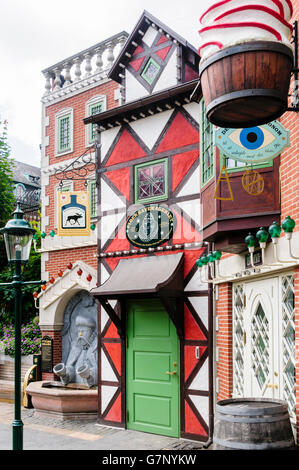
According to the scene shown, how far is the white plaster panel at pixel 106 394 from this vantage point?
10172 millimetres

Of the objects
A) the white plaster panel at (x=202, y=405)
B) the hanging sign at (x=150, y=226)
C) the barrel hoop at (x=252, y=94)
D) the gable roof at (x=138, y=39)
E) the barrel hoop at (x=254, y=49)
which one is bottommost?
the white plaster panel at (x=202, y=405)

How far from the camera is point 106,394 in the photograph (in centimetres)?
1027

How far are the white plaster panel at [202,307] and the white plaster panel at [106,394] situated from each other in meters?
2.43

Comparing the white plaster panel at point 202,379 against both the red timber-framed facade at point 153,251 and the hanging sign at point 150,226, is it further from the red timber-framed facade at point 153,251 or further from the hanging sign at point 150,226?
the hanging sign at point 150,226

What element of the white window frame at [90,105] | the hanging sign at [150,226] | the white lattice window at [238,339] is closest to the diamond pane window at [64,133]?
the white window frame at [90,105]

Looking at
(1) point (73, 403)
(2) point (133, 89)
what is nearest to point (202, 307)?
(1) point (73, 403)

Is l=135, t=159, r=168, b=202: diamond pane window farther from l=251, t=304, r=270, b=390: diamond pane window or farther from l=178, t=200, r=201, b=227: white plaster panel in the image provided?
l=251, t=304, r=270, b=390: diamond pane window

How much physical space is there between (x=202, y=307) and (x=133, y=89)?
14.9 feet

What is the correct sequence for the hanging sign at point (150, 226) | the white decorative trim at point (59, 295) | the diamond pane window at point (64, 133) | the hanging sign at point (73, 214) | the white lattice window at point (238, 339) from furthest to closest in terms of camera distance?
1. the diamond pane window at point (64, 133)
2. the white decorative trim at point (59, 295)
3. the hanging sign at point (73, 214)
4. the hanging sign at point (150, 226)
5. the white lattice window at point (238, 339)

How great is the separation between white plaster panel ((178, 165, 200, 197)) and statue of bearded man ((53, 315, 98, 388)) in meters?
4.45

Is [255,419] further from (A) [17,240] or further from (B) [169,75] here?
(B) [169,75]

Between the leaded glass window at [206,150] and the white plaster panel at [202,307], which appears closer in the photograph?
the leaded glass window at [206,150]

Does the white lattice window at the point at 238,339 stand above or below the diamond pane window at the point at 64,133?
below

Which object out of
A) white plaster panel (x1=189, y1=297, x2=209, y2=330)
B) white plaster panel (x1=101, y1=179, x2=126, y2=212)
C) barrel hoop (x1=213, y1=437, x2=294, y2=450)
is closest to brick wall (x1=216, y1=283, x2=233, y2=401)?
white plaster panel (x1=189, y1=297, x2=209, y2=330)
